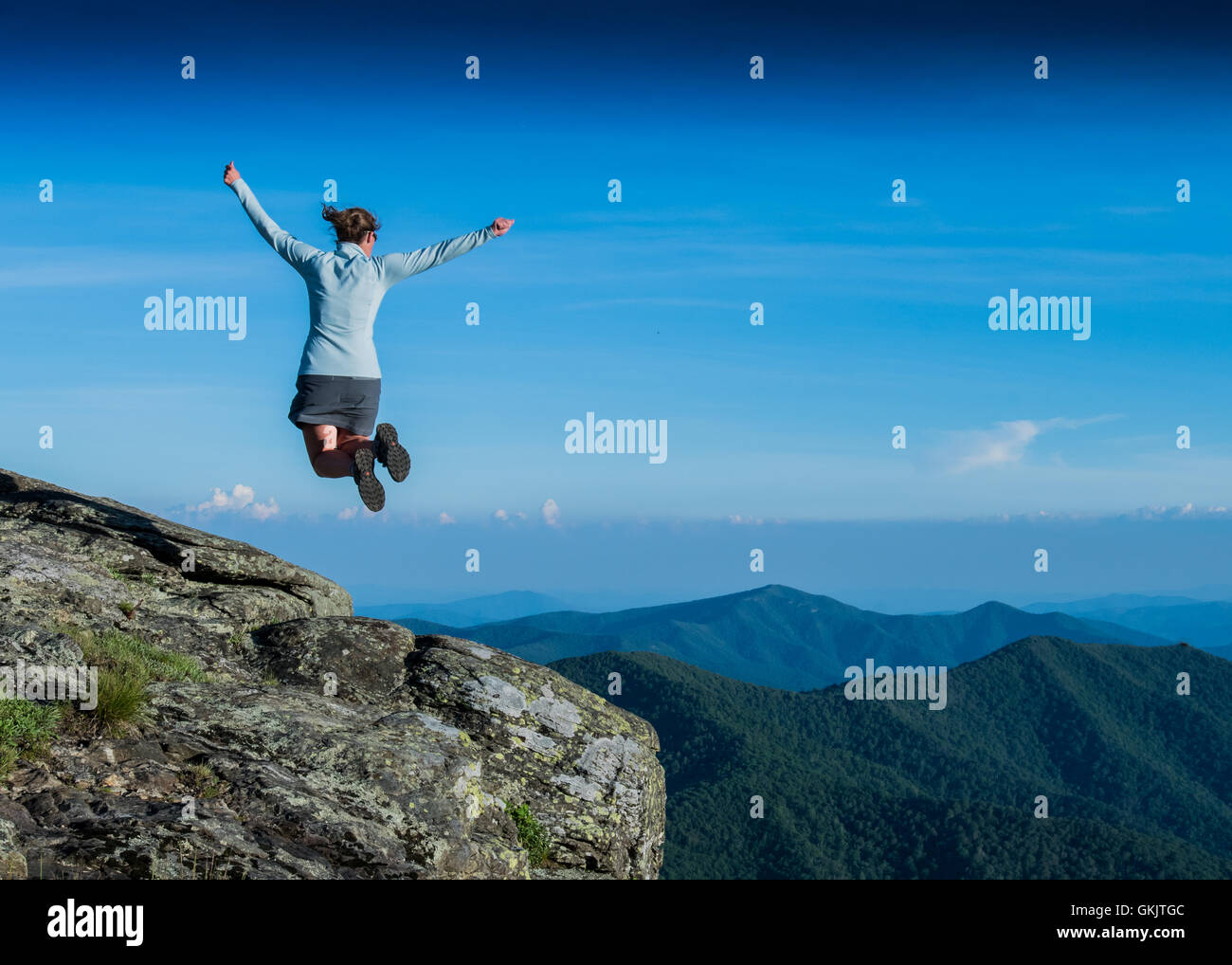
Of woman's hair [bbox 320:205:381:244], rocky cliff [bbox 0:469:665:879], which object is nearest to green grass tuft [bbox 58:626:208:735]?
rocky cliff [bbox 0:469:665:879]

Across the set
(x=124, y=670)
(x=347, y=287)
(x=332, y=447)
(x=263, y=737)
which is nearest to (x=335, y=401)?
(x=332, y=447)

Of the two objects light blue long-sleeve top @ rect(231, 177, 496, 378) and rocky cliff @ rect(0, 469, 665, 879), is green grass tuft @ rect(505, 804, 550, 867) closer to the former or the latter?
rocky cliff @ rect(0, 469, 665, 879)

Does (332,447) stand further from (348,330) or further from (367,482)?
(348,330)

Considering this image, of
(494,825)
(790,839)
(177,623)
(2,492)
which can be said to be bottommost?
(790,839)

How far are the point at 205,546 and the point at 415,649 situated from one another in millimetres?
4417

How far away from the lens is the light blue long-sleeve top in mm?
12188

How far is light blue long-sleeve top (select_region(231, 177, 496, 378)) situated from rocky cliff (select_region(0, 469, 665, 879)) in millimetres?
3932

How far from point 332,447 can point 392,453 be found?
2.79ft

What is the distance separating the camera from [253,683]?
12.2 metres

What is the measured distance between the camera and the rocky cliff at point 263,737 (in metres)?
8.31

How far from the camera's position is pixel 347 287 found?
39.9 ft
